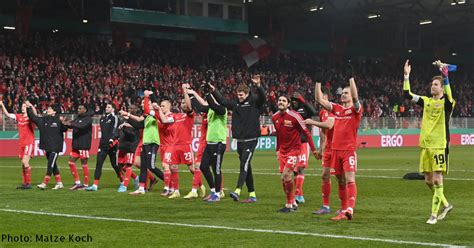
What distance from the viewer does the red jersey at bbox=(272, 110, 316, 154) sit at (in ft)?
48.3

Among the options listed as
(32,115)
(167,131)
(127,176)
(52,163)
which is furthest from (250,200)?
(32,115)

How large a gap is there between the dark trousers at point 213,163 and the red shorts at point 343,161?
373cm

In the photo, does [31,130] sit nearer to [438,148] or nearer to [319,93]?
[319,93]

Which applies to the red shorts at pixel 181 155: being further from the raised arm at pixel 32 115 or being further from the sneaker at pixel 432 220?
the sneaker at pixel 432 220

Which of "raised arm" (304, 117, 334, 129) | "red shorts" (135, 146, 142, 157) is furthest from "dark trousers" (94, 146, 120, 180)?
"raised arm" (304, 117, 334, 129)

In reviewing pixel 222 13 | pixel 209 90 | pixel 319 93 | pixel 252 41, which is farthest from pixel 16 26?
pixel 319 93

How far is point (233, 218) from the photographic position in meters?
13.2

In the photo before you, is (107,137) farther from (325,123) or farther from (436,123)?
(436,123)

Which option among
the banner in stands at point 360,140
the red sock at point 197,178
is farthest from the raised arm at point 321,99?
the banner in stands at point 360,140

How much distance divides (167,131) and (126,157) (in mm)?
2052

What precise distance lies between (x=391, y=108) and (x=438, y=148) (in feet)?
172

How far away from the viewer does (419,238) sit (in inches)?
425

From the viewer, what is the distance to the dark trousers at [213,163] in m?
16.6

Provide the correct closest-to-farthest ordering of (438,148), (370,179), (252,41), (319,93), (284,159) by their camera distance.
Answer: (438,148)
(319,93)
(284,159)
(370,179)
(252,41)
